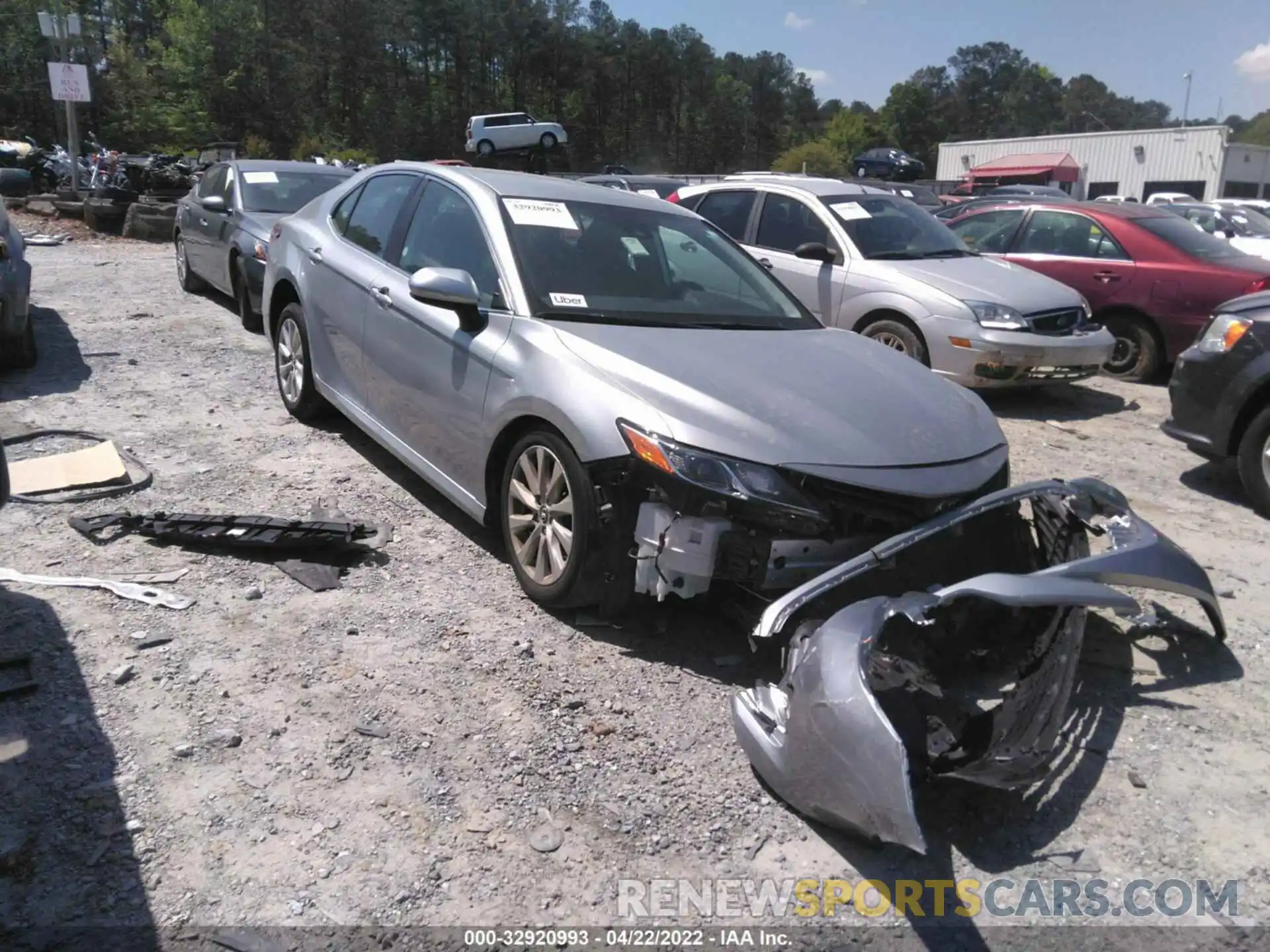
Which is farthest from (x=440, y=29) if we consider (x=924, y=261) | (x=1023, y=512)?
(x=1023, y=512)

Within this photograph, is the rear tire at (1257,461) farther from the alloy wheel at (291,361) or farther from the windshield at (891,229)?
the alloy wheel at (291,361)

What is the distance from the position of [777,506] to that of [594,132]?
7640cm

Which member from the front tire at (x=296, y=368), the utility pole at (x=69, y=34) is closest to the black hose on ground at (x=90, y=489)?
the front tire at (x=296, y=368)

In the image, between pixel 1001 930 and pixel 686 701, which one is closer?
pixel 1001 930

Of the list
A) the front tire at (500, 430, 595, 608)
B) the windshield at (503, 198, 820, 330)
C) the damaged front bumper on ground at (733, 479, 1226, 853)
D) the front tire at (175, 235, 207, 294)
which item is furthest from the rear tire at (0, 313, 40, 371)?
the damaged front bumper on ground at (733, 479, 1226, 853)

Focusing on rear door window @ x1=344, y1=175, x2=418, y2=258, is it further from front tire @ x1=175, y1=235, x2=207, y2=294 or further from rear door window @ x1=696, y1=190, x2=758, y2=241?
front tire @ x1=175, y1=235, x2=207, y2=294

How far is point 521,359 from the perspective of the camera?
4.03 m

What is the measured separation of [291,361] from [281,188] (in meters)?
4.20

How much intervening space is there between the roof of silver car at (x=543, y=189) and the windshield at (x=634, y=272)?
0.07 metres

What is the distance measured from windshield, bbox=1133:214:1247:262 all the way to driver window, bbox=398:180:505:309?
7109 mm

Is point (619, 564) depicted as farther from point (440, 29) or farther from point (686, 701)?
point (440, 29)

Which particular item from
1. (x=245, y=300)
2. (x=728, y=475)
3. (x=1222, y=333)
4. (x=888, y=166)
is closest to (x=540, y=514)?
(x=728, y=475)

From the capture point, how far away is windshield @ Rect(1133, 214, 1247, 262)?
29.4 ft

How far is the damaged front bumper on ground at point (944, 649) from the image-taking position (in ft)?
8.72
